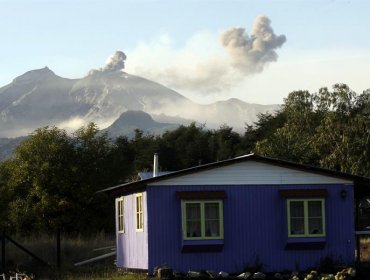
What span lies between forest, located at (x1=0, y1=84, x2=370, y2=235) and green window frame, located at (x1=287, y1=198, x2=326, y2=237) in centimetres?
1311

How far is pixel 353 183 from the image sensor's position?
79.4 ft

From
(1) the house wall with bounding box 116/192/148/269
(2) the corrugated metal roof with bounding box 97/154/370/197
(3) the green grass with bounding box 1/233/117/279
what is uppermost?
(2) the corrugated metal roof with bounding box 97/154/370/197

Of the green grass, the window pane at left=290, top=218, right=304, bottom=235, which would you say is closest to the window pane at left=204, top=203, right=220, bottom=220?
the window pane at left=290, top=218, right=304, bottom=235

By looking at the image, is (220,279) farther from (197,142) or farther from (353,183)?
(197,142)

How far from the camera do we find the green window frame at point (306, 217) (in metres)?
23.5

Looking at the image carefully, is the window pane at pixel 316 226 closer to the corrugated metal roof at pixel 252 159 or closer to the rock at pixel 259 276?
the corrugated metal roof at pixel 252 159

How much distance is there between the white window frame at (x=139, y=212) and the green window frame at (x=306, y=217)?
432 cm

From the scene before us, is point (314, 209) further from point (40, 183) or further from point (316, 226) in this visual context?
point (40, 183)

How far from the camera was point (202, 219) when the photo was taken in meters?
22.9

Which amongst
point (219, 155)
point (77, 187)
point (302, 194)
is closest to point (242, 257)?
point (302, 194)

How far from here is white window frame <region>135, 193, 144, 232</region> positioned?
23.6m

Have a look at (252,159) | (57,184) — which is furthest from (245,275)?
(57,184)

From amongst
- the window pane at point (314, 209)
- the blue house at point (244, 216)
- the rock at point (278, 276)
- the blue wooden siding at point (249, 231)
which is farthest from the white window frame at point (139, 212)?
the window pane at point (314, 209)

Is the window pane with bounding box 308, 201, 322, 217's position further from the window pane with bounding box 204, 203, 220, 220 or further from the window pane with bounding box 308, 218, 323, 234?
the window pane with bounding box 204, 203, 220, 220
